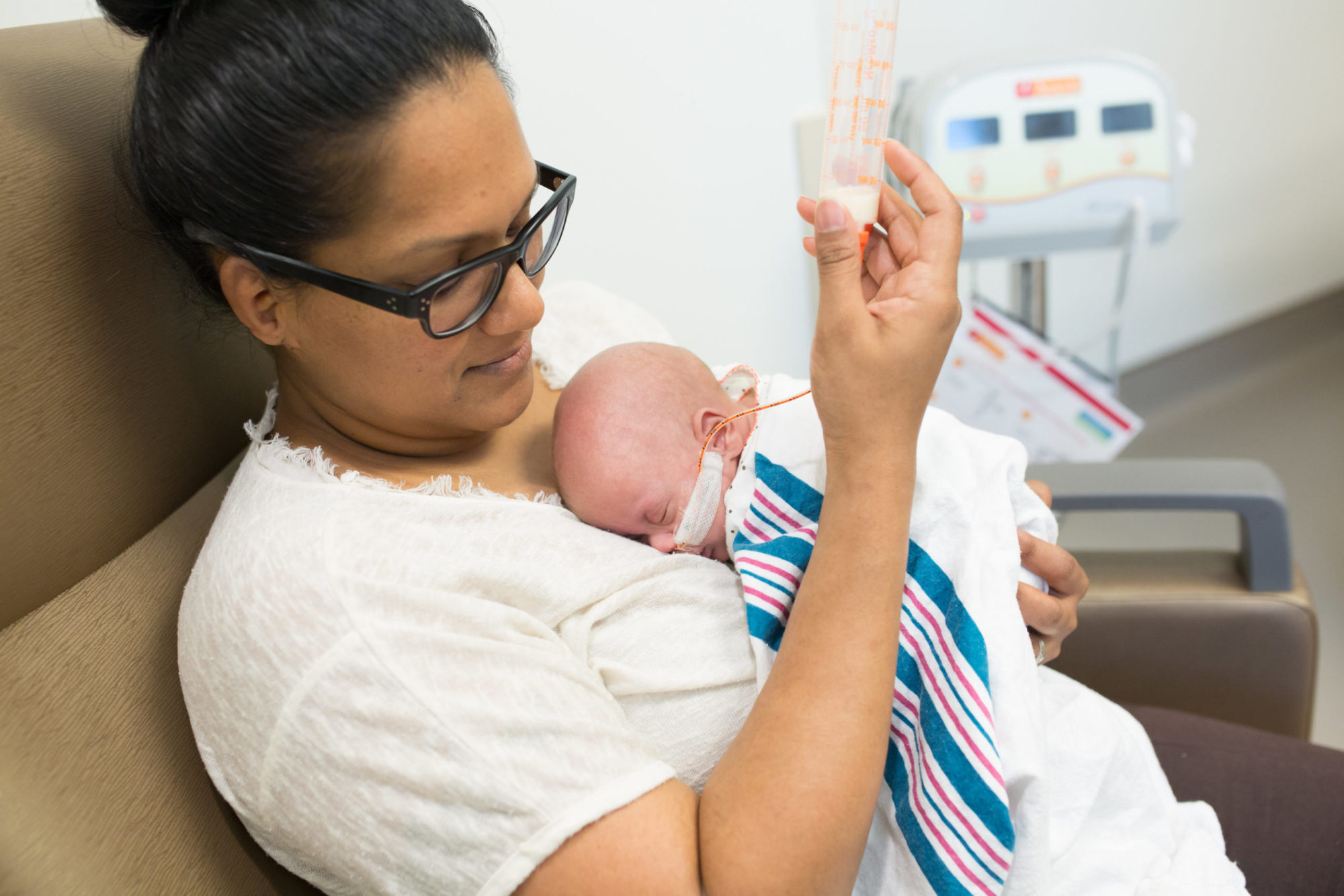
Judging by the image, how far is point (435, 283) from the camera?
0.88 meters

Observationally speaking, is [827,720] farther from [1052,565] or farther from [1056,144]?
[1056,144]

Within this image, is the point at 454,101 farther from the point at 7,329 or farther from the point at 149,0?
the point at 7,329

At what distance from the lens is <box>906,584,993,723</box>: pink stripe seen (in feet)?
3.12

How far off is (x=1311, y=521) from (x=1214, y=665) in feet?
5.86

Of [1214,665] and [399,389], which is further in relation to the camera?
[1214,665]

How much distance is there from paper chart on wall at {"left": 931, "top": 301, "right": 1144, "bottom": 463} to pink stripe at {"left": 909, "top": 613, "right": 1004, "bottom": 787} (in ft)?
2.96

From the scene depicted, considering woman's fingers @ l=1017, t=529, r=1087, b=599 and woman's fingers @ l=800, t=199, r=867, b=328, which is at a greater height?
woman's fingers @ l=800, t=199, r=867, b=328

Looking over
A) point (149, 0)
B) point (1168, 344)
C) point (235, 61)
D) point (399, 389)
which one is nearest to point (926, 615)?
point (399, 389)


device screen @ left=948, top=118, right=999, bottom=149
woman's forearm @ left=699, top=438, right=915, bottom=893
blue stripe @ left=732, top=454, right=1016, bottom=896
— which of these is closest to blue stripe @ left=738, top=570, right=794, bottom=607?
blue stripe @ left=732, top=454, right=1016, bottom=896

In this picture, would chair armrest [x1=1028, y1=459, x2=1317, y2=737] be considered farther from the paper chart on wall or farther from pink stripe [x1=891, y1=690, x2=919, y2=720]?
pink stripe [x1=891, y1=690, x2=919, y2=720]

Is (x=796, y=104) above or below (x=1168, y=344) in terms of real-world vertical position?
above

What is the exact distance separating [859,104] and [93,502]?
83cm

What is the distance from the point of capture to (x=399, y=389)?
0.99m

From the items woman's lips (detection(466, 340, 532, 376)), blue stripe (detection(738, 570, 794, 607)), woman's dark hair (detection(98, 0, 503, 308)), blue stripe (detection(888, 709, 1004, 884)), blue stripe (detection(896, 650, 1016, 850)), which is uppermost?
woman's dark hair (detection(98, 0, 503, 308))
